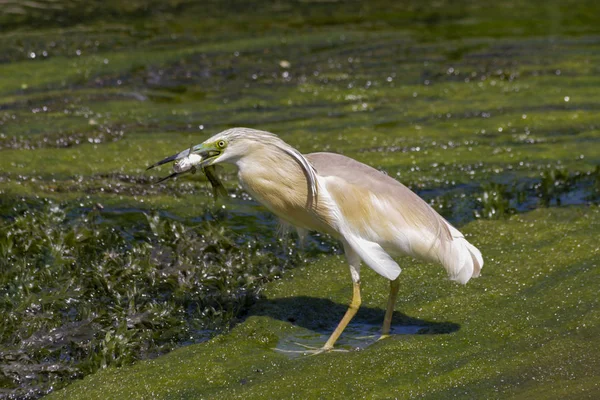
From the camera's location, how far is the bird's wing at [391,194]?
5.33 meters

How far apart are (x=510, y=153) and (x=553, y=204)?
106 centimetres

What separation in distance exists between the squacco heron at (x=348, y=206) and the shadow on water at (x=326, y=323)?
0.25 metres

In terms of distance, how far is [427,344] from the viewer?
5.30 metres

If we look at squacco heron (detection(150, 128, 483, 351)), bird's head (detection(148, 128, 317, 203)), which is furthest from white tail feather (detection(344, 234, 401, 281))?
bird's head (detection(148, 128, 317, 203))

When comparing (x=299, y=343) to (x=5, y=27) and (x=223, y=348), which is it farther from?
(x=5, y=27)

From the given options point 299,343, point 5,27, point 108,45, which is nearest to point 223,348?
Result: point 299,343

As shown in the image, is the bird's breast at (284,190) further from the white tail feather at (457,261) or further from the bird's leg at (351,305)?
the white tail feather at (457,261)

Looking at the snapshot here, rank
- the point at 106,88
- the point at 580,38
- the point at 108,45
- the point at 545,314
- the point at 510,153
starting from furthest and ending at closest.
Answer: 1. the point at 580,38
2. the point at 108,45
3. the point at 106,88
4. the point at 510,153
5. the point at 545,314

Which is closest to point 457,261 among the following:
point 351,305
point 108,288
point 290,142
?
point 351,305

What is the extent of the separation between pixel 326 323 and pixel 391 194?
107cm

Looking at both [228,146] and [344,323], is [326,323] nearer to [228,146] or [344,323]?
[344,323]

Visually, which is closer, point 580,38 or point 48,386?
point 48,386

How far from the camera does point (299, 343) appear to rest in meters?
5.61

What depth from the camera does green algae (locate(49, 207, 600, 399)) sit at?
4762 mm
